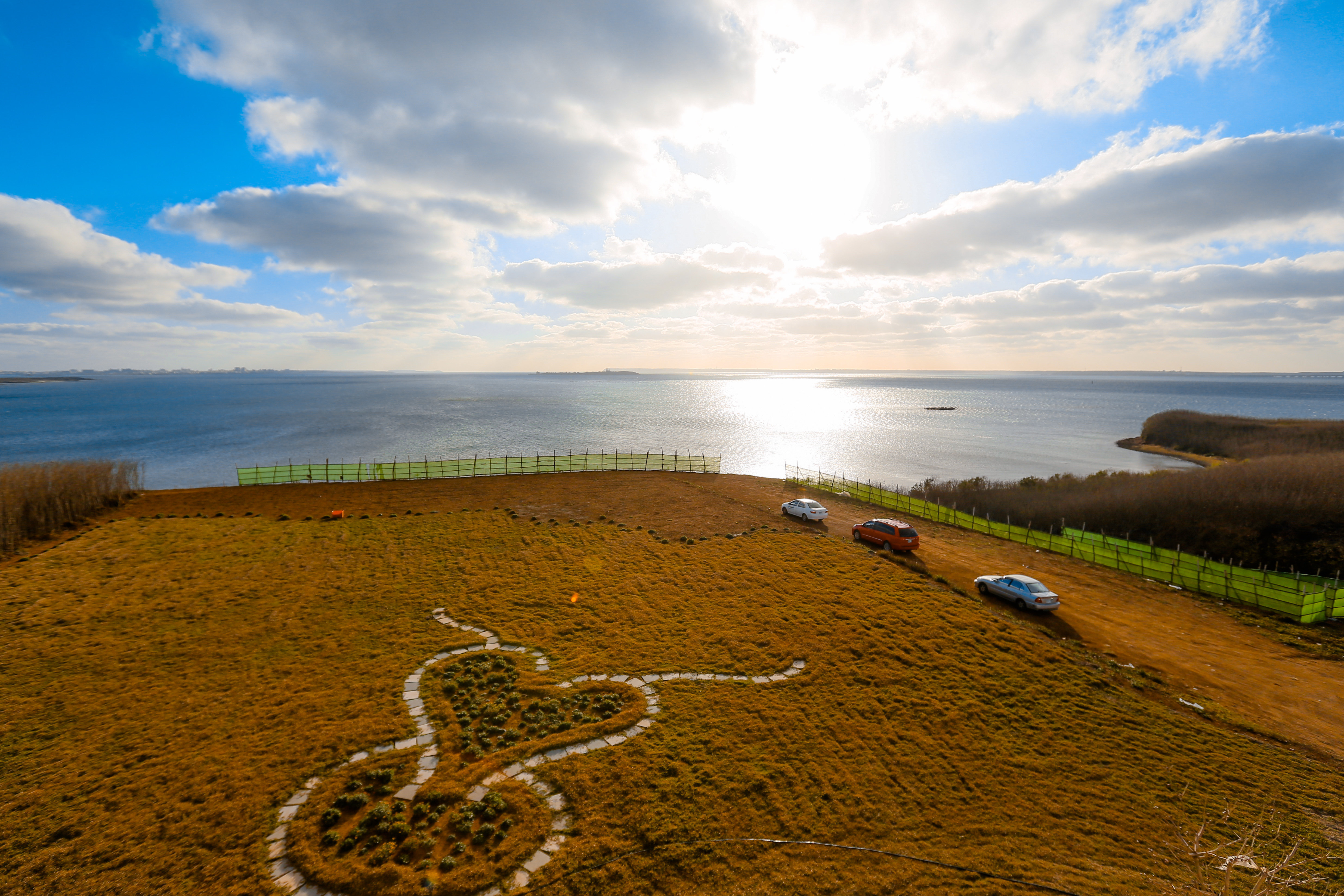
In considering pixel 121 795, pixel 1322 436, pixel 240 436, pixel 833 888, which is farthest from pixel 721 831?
pixel 240 436

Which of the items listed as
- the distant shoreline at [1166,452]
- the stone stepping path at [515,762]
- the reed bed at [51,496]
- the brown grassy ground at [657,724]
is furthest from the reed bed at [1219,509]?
the reed bed at [51,496]

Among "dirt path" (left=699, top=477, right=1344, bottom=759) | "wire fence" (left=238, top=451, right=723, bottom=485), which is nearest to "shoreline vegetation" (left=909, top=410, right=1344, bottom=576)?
"dirt path" (left=699, top=477, right=1344, bottom=759)

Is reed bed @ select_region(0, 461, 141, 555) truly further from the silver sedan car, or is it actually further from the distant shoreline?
the distant shoreline

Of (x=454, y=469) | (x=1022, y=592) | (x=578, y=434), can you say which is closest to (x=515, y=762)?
(x=1022, y=592)

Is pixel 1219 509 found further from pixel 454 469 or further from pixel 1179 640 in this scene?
pixel 454 469

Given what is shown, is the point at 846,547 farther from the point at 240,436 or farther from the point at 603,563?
the point at 240,436
